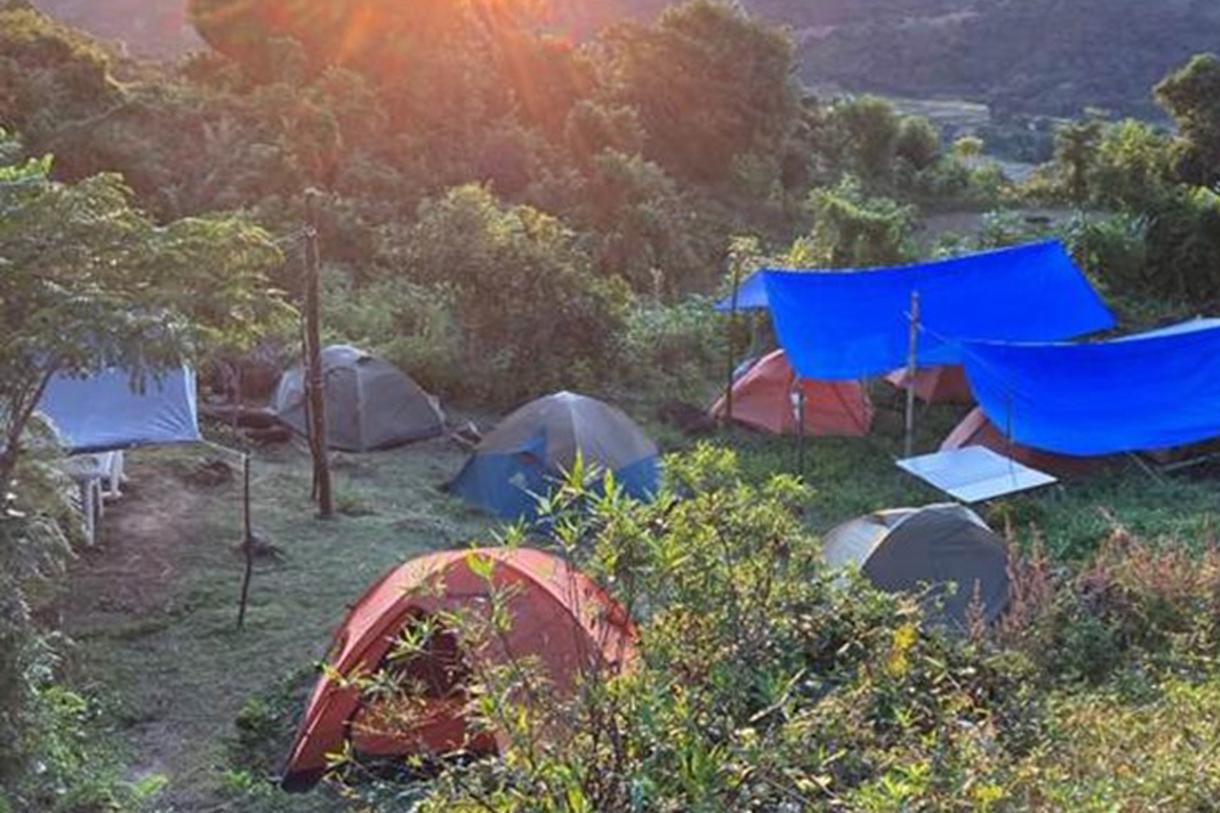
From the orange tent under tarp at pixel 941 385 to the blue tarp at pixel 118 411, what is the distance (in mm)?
6775

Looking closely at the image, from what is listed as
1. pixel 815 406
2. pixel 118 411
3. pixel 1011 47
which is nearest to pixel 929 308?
pixel 815 406

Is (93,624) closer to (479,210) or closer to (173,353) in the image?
(173,353)

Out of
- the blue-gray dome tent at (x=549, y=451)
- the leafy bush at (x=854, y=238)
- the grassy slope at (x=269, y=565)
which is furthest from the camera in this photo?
the leafy bush at (x=854, y=238)

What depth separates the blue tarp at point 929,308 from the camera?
38.1 feet

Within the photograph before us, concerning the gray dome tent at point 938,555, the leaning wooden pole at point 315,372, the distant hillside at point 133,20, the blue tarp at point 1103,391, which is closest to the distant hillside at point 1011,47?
the distant hillside at point 133,20

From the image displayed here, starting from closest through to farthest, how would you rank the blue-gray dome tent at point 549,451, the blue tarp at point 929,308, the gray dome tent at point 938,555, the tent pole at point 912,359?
the gray dome tent at point 938,555
the blue-gray dome tent at point 549,451
the tent pole at point 912,359
the blue tarp at point 929,308

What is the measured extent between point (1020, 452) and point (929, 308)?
1.73 meters

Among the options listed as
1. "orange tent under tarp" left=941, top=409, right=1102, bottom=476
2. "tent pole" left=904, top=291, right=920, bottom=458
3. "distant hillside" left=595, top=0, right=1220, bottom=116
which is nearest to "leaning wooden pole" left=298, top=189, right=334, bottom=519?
"tent pole" left=904, top=291, right=920, bottom=458

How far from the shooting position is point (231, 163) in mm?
19719

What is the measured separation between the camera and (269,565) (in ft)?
28.8

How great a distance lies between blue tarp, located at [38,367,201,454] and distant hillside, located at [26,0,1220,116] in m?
47.9

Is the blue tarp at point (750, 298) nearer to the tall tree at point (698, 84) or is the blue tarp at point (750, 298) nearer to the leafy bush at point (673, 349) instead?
the leafy bush at point (673, 349)

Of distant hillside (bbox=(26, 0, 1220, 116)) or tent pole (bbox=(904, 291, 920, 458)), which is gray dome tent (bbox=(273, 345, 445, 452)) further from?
distant hillside (bbox=(26, 0, 1220, 116))

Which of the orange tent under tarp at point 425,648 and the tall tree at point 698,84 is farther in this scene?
the tall tree at point 698,84
